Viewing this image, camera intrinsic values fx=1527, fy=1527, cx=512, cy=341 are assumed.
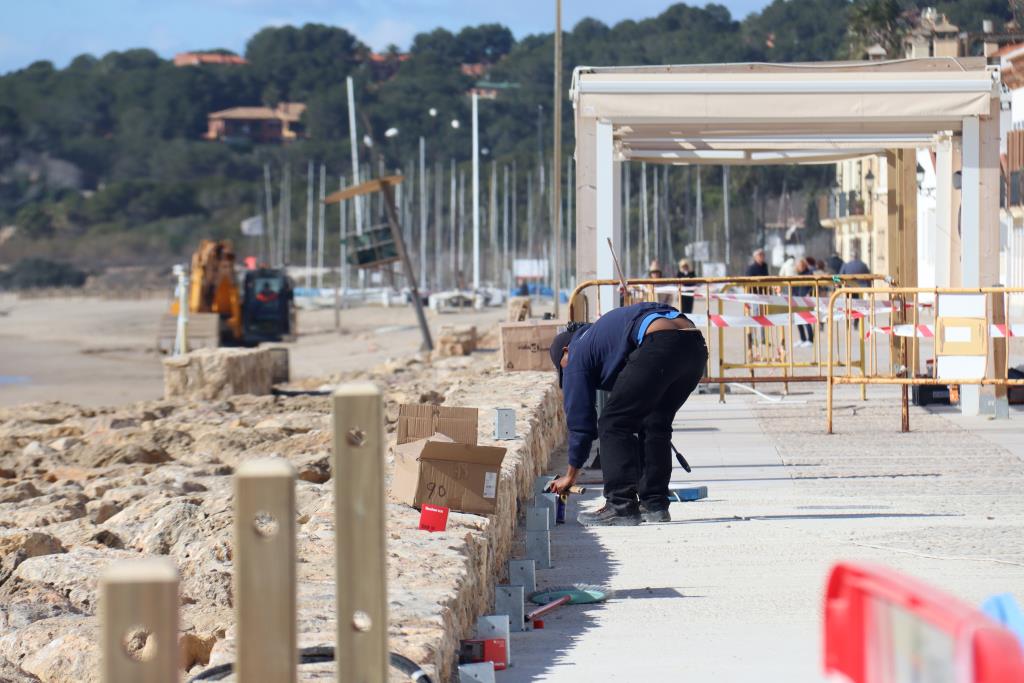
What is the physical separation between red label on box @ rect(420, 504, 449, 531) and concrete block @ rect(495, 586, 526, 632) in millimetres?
376

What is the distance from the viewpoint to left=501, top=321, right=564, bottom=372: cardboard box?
12766 mm

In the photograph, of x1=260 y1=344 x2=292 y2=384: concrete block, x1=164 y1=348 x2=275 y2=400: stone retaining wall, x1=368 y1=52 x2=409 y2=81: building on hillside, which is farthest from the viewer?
x1=368 y1=52 x2=409 y2=81: building on hillside

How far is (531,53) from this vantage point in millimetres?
160000

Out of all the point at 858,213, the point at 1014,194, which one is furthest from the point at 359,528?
the point at 858,213

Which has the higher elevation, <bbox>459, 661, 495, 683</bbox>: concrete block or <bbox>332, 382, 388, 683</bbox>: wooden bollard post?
<bbox>332, 382, 388, 683</bbox>: wooden bollard post

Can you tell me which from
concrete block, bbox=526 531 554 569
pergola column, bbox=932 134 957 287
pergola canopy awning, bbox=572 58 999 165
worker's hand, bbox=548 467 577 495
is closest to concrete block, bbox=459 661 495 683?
concrete block, bbox=526 531 554 569

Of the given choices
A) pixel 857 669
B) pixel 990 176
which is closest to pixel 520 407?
pixel 990 176

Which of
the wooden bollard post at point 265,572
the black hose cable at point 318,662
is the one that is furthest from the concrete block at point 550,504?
the wooden bollard post at point 265,572

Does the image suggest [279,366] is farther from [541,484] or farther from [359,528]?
[359,528]

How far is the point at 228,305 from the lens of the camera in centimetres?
3092

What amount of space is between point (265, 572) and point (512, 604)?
151 inches

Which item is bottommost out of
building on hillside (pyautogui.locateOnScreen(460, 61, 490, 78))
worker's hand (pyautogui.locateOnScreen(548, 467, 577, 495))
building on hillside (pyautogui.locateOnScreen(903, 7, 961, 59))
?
worker's hand (pyautogui.locateOnScreen(548, 467, 577, 495))

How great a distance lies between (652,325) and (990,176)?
21.7 ft

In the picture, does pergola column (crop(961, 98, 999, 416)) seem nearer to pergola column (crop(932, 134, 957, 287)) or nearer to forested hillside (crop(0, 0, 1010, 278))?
A: pergola column (crop(932, 134, 957, 287))
